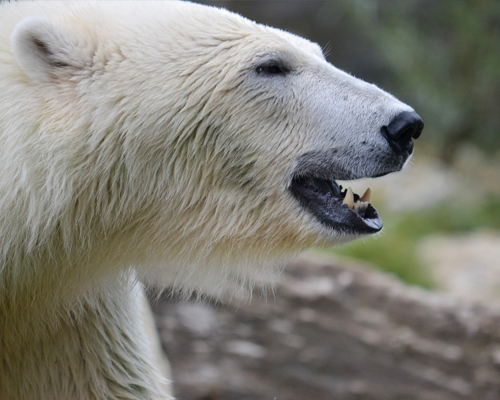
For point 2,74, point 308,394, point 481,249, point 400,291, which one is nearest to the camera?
point 2,74

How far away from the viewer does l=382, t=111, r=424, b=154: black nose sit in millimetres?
1998

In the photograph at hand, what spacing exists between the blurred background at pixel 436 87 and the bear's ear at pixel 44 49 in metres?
6.45

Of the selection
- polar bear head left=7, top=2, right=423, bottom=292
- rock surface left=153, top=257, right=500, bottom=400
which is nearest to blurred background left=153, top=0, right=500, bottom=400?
rock surface left=153, top=257, right=500, bottom=400

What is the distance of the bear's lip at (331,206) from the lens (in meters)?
2.10

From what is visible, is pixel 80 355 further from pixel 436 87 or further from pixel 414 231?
pixel 436 87

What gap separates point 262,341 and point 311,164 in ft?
7.97

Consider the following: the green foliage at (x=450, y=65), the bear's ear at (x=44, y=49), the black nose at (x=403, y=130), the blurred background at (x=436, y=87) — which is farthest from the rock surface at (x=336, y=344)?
the green foliage at (x=450, y=65)

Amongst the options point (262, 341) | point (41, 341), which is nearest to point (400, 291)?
point (262, 341)

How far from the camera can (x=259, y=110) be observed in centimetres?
207

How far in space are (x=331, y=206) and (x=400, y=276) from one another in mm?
4495

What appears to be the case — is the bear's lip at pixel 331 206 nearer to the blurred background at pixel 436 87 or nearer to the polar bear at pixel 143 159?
the polar bear at pixel 143 159

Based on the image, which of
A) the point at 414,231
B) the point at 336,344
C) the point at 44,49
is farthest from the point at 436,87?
the point at 44,49

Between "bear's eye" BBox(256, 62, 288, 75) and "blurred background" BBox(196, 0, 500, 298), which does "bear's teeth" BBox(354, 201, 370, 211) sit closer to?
"bear's eye" BBox(256, 62, 288, 75)

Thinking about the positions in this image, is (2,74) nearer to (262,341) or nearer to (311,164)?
(311,164)
